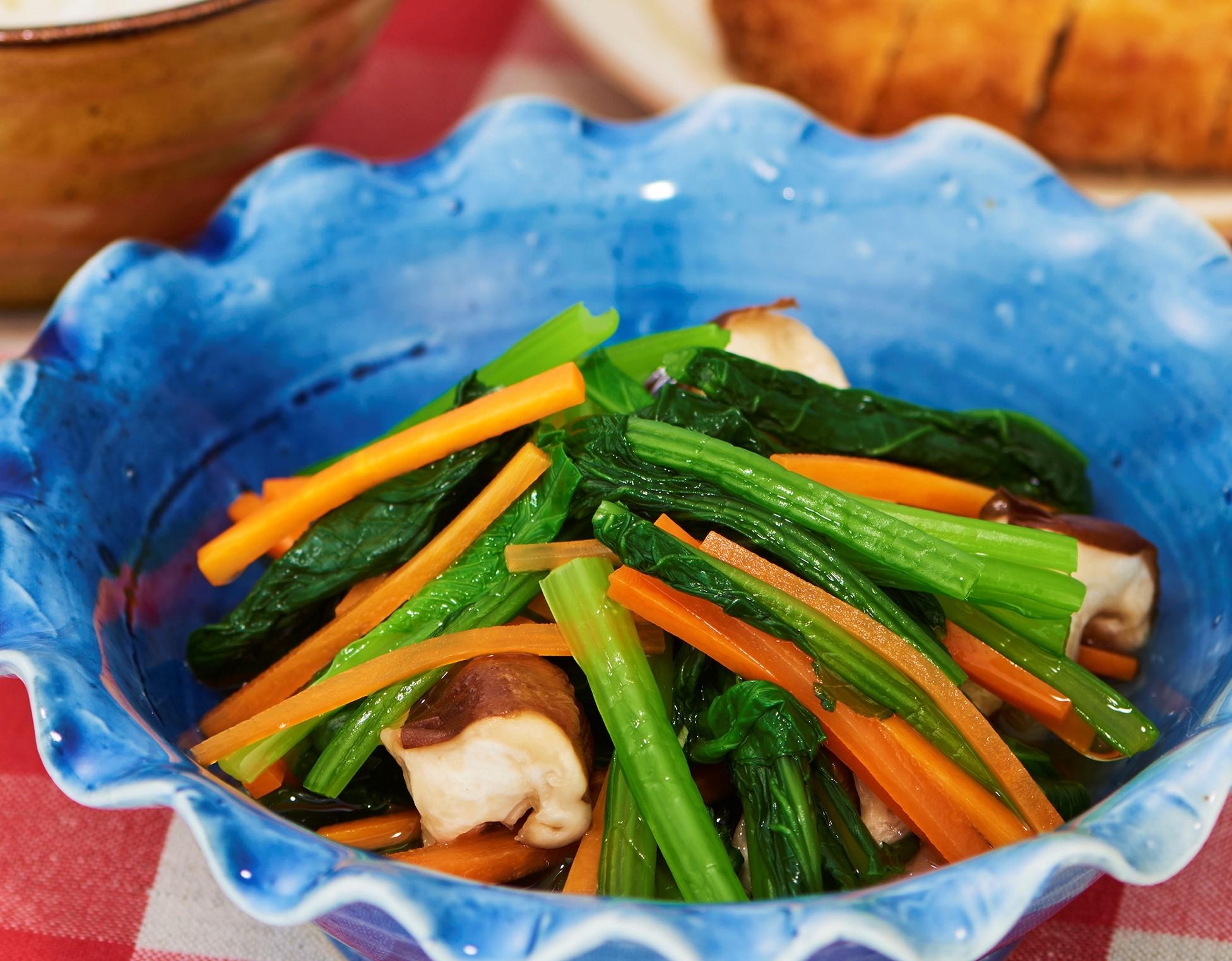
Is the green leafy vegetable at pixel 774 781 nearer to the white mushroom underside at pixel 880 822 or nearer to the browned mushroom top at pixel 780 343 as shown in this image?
the white mushroom underside at pixel 880 822

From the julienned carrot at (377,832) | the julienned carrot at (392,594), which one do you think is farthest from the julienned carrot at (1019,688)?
the julienned carrot at (377,832)

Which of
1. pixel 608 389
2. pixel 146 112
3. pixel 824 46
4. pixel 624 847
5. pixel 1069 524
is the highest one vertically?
pixel 146 112

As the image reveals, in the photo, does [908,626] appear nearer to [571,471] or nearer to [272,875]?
[571,471]

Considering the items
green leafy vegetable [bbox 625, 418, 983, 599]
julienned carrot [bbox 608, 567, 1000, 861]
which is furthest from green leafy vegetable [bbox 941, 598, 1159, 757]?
julienned carrot [bbox 608, 567, 1000, 861]

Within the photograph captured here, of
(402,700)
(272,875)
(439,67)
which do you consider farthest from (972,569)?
(439,67)

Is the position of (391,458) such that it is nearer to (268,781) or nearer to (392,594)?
(392,594)

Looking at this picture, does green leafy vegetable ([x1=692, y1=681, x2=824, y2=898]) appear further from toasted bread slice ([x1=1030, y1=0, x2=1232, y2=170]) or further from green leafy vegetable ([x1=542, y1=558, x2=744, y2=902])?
toasted bread slice ([x1=1030, y1=0, x2=1232, y2=170])

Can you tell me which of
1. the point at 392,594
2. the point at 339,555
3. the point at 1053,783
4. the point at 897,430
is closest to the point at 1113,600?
the point at 1053,783
